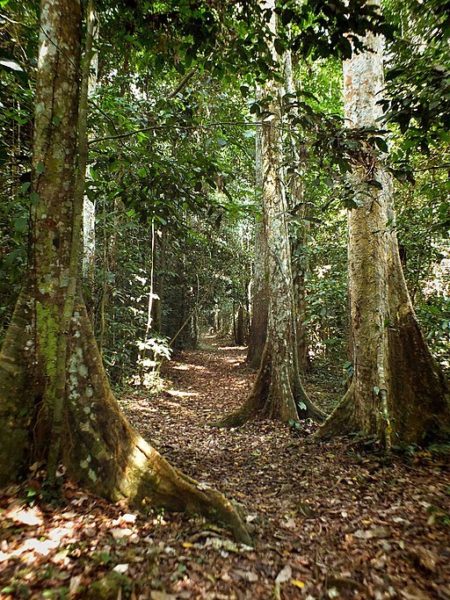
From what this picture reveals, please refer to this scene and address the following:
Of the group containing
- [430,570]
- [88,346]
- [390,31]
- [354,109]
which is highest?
[354,109]

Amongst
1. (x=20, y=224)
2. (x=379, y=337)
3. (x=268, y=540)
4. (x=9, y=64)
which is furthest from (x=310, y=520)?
(x=9, y=64)

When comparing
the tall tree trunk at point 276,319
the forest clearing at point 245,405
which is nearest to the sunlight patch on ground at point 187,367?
the forest clearing at point 245,405

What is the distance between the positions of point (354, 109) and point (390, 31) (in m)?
2.64

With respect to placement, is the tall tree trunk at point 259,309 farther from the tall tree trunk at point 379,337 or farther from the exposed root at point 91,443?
the exposed root at point 91,443

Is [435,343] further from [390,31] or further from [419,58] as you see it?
[390,31]

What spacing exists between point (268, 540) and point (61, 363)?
2.36 meters

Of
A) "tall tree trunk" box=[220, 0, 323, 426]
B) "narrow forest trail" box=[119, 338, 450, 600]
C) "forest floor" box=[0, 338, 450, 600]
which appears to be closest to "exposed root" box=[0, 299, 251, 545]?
"forest floor" box=[0, 338, 450, 600]

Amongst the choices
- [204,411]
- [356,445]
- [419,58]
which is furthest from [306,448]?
[419,58]

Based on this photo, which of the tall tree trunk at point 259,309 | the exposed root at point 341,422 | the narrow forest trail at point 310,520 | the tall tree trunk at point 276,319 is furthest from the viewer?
the tall tree trunk at point 259,309

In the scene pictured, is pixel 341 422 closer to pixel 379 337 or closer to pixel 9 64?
pixel 379 337

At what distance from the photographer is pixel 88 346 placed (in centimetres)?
346

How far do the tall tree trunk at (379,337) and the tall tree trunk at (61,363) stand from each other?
2.71 metres

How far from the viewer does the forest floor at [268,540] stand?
236 centimetres

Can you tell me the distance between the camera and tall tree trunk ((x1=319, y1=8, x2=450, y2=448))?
196 inches
